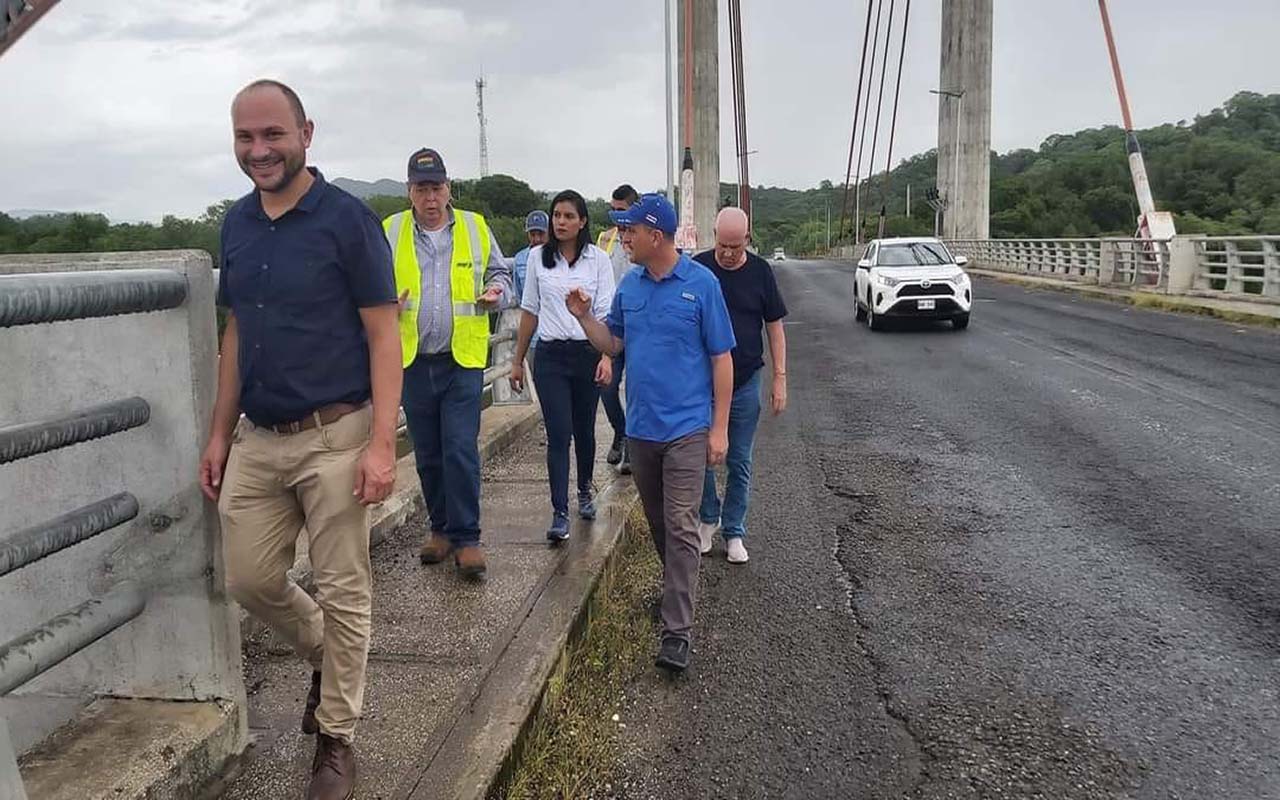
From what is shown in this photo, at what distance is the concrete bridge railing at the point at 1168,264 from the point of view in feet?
56.3

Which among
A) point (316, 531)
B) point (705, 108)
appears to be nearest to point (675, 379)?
point (316, 531)

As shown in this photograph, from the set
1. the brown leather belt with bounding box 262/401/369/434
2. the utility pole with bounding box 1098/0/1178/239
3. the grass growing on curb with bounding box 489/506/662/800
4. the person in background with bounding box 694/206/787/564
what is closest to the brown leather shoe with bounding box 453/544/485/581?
the grass growing on curb with bounding box 489/506/662/800

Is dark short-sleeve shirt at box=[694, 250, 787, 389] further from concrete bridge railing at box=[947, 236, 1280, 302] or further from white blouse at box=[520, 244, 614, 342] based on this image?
concrete bridge railing at box=[947, 236, 1280, 302]

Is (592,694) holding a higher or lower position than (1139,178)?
lower

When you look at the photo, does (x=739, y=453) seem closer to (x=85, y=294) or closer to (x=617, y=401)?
(x=617, y=401)

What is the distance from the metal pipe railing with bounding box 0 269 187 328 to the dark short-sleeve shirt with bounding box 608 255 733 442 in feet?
6.36

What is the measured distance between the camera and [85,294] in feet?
7.14

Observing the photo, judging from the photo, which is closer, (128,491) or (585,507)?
(128,491)

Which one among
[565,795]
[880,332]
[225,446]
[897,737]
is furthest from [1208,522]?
[880,332]

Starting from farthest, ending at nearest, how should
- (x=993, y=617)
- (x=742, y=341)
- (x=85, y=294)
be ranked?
(x=742, y=341), (x=993, y=617), (x=85, y=294)

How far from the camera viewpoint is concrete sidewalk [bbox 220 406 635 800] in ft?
9.45

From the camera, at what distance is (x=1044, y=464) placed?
23.3ft

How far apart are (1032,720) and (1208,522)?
2.86 metres

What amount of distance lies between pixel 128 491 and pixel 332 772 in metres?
0.95
